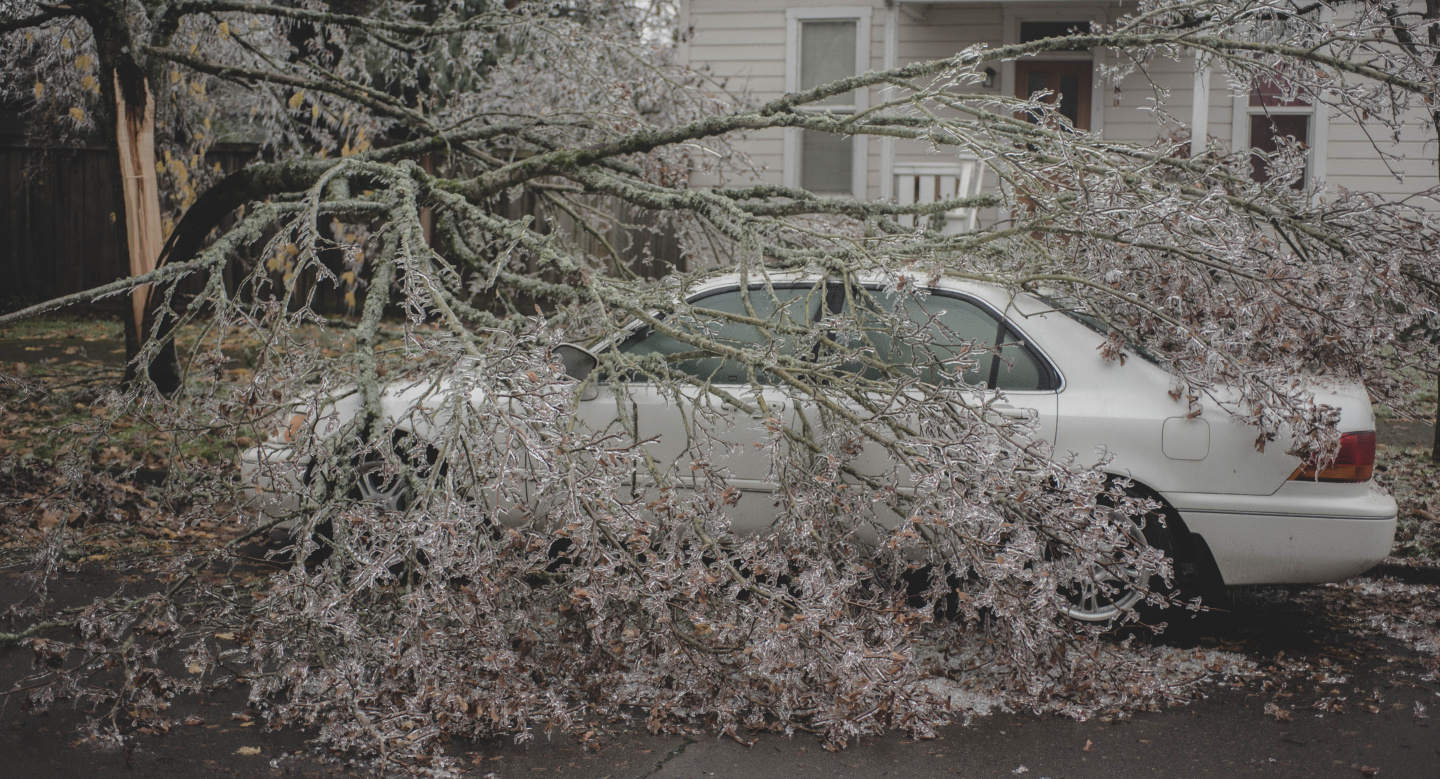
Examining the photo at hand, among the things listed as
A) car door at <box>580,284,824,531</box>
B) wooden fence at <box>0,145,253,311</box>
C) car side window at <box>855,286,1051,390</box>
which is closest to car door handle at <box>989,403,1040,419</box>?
car side window at <box>855,286,1051,390</box>

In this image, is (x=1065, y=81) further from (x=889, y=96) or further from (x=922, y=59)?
(x=889, y=96)

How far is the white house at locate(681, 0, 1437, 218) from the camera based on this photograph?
489 inches

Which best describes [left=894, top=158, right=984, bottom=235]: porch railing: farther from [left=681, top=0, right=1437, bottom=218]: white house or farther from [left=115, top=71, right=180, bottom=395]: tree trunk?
[left=115, top=71, right=180, bottom=395]: tree trunk

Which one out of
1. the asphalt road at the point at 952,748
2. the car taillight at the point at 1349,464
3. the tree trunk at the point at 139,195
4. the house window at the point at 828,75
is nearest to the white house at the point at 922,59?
the house window at the point at 828,75

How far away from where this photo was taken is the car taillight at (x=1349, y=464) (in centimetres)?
445

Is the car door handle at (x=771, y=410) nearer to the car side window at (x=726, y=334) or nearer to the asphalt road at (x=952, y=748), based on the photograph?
the car side window at (x=726, y=334)

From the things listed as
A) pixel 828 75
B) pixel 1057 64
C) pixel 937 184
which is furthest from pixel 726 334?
pixel 1057 64

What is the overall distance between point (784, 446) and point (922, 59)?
382 inches

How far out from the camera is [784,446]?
4.85 meters

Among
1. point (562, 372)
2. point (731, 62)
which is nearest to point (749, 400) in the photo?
point (562, 372)

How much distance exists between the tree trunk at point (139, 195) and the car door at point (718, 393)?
435 cm

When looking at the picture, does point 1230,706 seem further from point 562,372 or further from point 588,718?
point 562,372

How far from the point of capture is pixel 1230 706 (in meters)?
4.07

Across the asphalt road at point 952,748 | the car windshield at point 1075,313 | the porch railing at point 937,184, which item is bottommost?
the asphalt road at point 952,748
